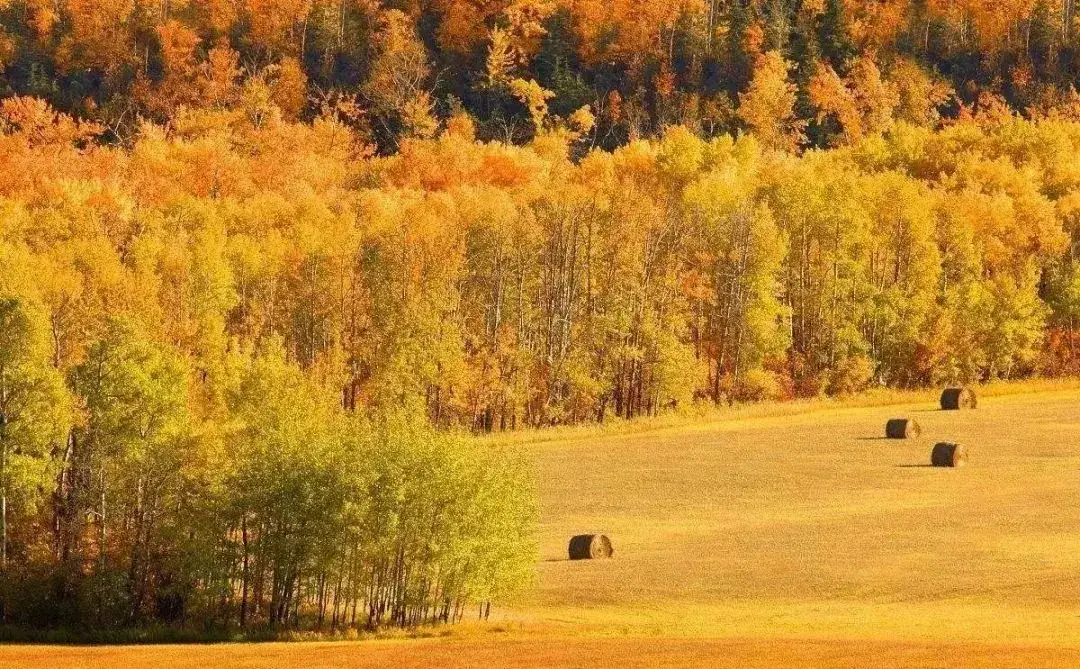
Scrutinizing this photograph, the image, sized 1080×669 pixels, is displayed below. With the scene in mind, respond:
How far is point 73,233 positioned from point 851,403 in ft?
148

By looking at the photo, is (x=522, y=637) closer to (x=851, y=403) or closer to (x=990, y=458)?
(x=990, y=458)

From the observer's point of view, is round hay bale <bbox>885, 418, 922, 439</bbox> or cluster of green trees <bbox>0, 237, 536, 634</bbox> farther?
round hay bale <bbox>885, 418, 922, 439</bbox>

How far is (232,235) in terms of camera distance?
431 feet

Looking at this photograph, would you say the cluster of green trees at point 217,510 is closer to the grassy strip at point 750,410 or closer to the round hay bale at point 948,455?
the round hay bale at point 948,455

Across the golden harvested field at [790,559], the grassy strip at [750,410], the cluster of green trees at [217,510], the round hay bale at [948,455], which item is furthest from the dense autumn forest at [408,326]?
the round hay bale at [948,455]

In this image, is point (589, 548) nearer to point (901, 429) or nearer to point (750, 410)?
point (901, 429)

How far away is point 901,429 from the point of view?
104 m

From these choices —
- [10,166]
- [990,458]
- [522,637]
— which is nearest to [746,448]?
[990,458]

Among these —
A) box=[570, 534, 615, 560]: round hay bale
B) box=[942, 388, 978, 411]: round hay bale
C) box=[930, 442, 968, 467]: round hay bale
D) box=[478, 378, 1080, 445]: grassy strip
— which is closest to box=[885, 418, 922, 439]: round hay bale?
box=[930, 442, 968, 467]: round hay bale

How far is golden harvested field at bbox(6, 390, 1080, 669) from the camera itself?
56.6 meters

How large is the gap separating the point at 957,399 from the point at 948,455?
18.6m

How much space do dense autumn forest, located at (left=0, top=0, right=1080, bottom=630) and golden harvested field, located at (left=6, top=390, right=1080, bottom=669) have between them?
5447mm

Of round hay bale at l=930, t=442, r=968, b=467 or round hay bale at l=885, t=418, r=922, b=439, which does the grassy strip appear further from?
round hay bale at l=930, t=442, r=968, b=467

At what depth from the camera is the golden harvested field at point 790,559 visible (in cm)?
5662
